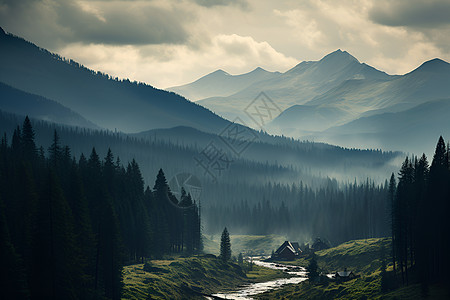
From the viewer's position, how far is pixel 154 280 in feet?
308

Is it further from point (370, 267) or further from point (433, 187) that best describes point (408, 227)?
point (370, 267)

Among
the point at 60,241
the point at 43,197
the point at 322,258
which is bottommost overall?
the point at 322,258

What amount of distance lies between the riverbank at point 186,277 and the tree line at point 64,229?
6.73m

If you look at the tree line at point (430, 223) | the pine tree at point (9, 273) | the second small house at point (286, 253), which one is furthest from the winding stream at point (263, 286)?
the pine tree at point (9, 273)

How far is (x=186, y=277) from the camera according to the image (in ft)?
356

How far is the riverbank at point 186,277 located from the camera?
89062mm

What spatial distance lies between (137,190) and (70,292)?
57.5m

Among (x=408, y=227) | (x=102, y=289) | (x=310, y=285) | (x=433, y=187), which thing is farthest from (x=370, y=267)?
(x=102, y=289)

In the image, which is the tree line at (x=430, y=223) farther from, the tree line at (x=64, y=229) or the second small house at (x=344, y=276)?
the tree line at (x=64, y=229)

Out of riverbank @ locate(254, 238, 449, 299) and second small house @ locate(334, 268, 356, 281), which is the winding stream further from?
second small house @ locate(334, 268, 356, 281)

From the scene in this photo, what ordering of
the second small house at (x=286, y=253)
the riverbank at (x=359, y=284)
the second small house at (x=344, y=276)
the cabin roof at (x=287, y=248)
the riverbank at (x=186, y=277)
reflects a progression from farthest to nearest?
the cabin roof at (x=287, y=248), the second small house at (x=286, y=253), the second small house at (x=344, y=276), the riverbank at (x=186, y=277), the riverbank at (x=359, y=284)

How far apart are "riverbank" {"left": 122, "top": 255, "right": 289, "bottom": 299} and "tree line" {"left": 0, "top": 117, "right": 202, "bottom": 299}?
673cm

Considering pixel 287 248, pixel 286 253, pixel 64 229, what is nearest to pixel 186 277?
pixel 64 229

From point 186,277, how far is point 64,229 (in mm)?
49192
